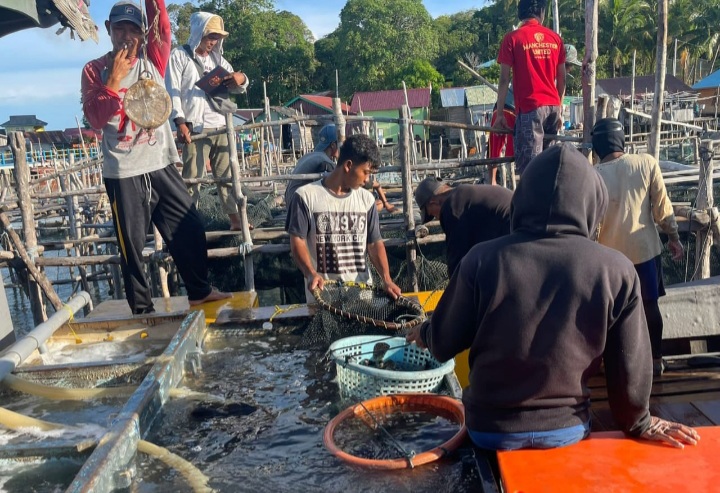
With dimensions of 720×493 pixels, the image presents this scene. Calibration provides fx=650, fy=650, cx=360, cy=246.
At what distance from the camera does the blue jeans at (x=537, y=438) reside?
236 cm

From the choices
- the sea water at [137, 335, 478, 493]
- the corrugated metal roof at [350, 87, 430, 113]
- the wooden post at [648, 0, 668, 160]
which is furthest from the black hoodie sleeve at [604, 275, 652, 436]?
the corrugated metal roof at [350, 87, 430, 113]

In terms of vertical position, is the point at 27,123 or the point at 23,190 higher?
the point at 27,123

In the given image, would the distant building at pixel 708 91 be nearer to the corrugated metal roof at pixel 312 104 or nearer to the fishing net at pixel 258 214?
the corrugated metal roof at pixel 312 104

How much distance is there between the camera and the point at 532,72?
5.99 m

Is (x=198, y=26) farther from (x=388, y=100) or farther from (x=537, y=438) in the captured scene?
(x=388, y=100)

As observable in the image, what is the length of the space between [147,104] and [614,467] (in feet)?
12.4

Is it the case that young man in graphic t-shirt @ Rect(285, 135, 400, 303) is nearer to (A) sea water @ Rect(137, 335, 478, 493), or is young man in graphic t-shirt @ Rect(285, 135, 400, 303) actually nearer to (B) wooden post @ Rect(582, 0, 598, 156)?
(A) sea water @ Rect(137, 335, 478, 493)

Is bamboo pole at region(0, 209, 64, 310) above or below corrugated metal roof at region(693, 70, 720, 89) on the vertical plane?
below

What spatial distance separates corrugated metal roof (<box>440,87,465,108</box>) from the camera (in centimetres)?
3694

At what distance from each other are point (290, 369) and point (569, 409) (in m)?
2.17

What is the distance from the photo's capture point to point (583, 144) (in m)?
6.23

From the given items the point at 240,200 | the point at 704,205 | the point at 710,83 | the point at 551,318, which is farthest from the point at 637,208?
the point at 710,83

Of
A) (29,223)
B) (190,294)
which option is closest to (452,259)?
(190,294)

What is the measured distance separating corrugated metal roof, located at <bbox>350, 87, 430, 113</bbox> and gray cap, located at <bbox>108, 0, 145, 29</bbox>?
32.6 metres
